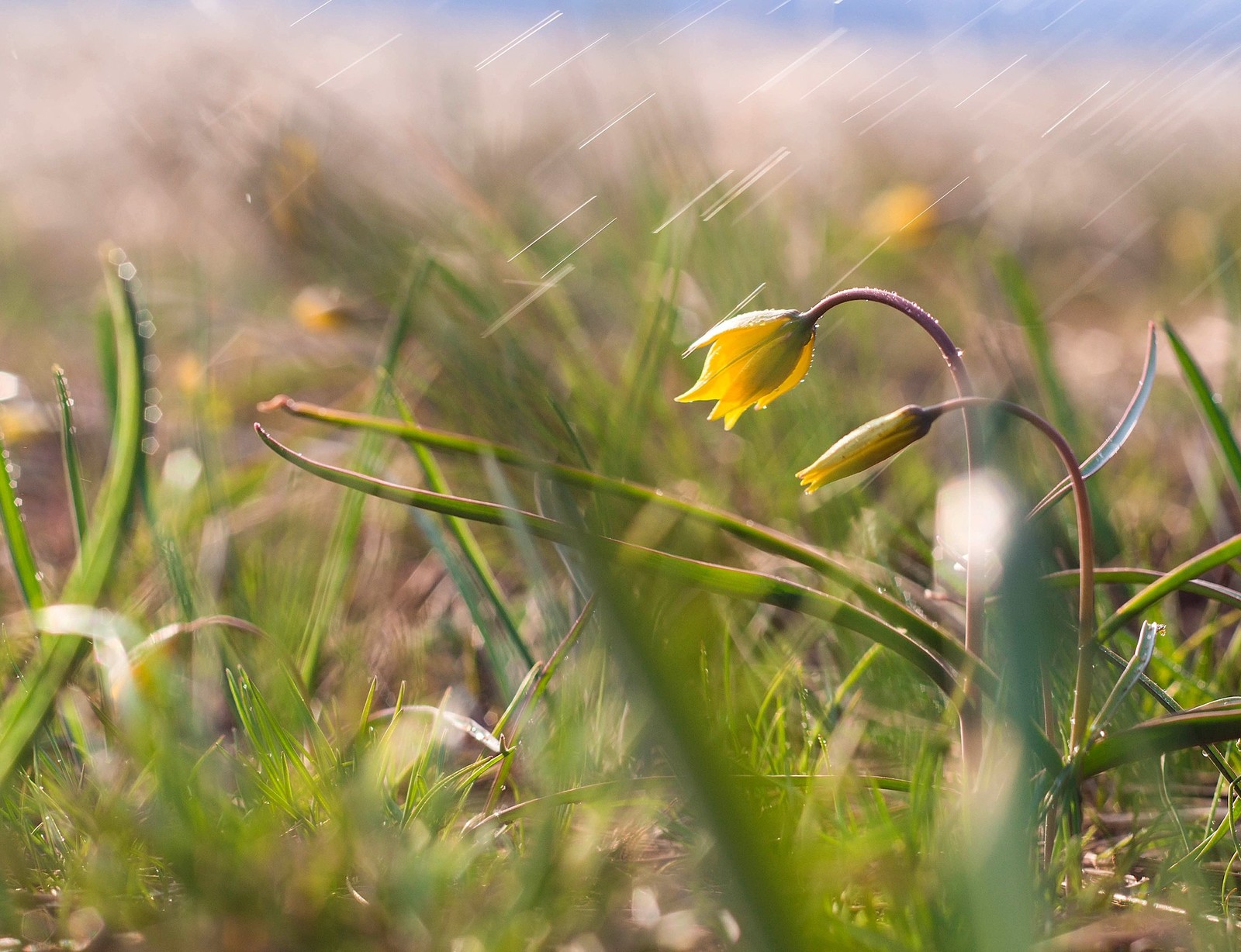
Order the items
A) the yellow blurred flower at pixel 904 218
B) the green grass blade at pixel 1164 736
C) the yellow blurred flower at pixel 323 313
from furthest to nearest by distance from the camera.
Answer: the yellow blurred flower at pixel 904 218 < the yellow blurred flower at pixel 323 313 < the green grass blade at pixel 1164 736

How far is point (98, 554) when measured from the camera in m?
0.71

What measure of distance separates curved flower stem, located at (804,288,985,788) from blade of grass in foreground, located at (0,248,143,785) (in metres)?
0.55

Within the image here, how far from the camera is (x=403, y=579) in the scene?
1327 millimetres

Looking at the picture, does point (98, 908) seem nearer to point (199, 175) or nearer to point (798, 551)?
point (798, 551)

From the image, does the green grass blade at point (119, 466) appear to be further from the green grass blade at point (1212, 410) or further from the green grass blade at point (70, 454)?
the green grass blade at point (1212, 410)

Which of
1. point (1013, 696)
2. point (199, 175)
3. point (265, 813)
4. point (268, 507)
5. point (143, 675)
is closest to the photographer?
point (1013, 696)

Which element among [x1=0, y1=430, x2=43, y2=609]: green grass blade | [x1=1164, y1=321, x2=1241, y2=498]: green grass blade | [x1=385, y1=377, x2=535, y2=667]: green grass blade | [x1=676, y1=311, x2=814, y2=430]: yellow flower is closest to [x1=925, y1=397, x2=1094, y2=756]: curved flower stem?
[x1=676, y1=311, x2=814, y2=430]: yellow flower

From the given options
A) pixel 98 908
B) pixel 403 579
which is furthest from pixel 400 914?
pixel 403 579

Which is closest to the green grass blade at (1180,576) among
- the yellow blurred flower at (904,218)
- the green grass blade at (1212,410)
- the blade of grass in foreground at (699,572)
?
the blade of grass in foreground at (699,572)

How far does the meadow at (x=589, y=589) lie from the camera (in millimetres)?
504

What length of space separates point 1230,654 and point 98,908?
33.5 inches

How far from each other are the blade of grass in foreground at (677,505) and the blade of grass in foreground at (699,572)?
0.02 m

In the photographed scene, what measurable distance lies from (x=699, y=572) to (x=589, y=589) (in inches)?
10.0

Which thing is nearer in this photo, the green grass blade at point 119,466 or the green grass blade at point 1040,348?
the green grass blade at point 119,466
